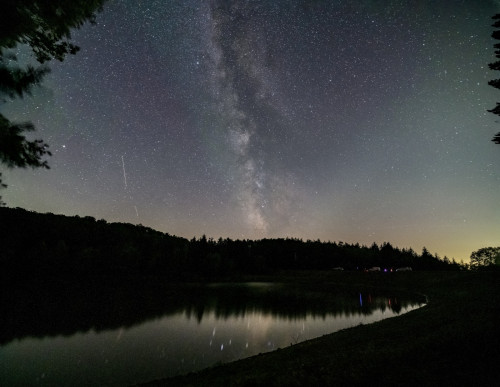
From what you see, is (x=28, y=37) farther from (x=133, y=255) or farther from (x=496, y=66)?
(x=133, y=255)

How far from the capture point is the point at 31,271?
8600cm

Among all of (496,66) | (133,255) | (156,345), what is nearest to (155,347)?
(156,345)

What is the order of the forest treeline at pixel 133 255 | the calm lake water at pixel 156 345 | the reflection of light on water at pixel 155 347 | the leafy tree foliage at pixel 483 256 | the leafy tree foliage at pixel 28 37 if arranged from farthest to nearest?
the leafy tree foliage at pixel 483 256 < the forest treeline at pixel 133 255 < the reflection of light on water at pixel 155 347 < the calm lake water at pixel 156 345 < the leafy tree foliage at pixel 28 37

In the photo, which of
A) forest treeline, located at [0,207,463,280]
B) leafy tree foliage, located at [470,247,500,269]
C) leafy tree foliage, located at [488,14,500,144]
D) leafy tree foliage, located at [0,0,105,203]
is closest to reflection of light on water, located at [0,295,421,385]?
leafy tree foliage, located at [0,0,105,203]

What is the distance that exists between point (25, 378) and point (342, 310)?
3178 cm

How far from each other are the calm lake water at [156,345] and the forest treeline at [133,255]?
255 ft

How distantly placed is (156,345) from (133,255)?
10084cm

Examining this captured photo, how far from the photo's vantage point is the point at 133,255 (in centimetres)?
11238

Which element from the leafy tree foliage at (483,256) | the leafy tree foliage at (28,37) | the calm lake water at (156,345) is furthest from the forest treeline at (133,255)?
the leafy tree foliage at (28,37)

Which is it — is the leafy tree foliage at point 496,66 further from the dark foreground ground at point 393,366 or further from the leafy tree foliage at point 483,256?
the leafy tree foliage at point 483,256

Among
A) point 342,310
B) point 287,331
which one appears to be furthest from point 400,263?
point 287,331

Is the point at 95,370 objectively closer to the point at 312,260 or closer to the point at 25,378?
the point at 25,378

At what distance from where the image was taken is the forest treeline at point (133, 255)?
91.5 metres

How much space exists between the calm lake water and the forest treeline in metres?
77.8
